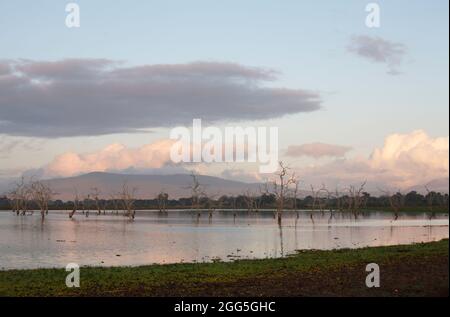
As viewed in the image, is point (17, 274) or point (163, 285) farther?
point (17, 274)

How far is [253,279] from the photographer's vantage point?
22656 millimetres

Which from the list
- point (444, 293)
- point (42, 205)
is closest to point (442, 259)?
point (444, 293)

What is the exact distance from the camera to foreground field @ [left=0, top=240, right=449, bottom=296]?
60.9ft

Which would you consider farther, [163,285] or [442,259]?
[442,259]

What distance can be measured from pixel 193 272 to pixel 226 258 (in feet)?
35.1

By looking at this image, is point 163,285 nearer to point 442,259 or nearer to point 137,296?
point 137,296

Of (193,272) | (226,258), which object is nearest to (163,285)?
(193,272)

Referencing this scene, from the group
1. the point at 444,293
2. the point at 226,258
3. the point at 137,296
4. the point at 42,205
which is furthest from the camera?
the point at 42,205

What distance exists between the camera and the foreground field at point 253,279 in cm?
1856

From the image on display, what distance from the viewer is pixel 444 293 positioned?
1631 centimetres
